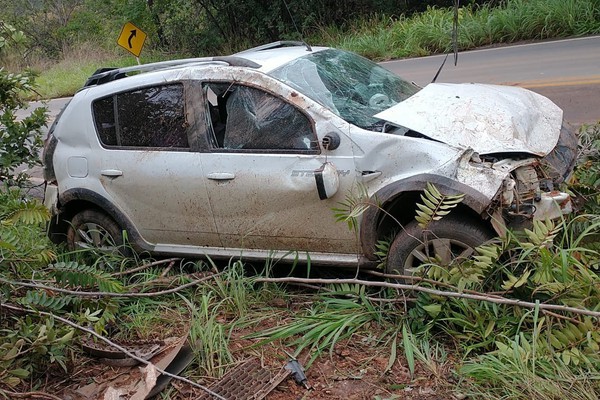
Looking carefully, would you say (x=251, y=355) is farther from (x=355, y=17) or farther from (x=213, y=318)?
(x=355, y=17)

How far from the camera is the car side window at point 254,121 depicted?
4656 millimetres

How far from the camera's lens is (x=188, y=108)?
507 cm

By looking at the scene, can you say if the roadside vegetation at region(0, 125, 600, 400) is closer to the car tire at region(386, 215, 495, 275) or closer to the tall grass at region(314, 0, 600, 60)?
the car tire at region(386, 215, 495, 275)

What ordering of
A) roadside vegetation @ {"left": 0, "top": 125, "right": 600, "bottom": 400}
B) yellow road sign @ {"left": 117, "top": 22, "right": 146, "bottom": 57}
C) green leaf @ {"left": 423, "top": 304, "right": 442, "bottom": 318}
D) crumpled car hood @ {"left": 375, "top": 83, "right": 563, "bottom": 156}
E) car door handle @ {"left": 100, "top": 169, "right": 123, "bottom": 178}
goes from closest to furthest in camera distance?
roadside vegetation @ {"left": 0, "top": 125, "right": 600, "bottom": 400} → green leaf @ {"left": 423, "top": 304, "right": 442, "bottom": 318} → crumpled car hood @ {"left": 375, "top": 83, "right": 563, "bottom": 156} → car door handle @ {"left": 100, "top": 169, "right": 123, "bottom": 178} → yellow road sign @ {"left": 117, "top": 22, "right": 146, "bottom": 57}

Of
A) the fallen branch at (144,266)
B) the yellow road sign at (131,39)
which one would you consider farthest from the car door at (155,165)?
the yellow road sign at (131,39)

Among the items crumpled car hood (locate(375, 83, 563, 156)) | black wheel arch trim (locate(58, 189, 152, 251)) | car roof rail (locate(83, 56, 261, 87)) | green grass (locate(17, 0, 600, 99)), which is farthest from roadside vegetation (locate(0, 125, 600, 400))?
green grass (locate(17, 0, 600, 99))

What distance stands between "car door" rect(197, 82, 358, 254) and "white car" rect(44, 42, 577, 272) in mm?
10

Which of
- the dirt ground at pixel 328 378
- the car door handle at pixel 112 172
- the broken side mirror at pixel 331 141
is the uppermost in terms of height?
the broken side mirror at pixel 331 141

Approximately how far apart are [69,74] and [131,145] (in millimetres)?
18885

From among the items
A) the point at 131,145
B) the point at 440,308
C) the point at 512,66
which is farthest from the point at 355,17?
the point at 440,308

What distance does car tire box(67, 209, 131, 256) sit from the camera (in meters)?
5.59

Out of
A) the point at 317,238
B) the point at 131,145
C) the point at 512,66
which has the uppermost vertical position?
the point at 131,145

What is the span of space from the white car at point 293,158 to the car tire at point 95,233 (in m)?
0.01

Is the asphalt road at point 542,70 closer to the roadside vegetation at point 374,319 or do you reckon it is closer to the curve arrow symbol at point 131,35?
the roadside vegetation at point 374,319
